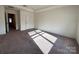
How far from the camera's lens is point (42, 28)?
821cm

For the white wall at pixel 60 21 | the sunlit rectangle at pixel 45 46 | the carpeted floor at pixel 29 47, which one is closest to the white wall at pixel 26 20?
the white wall at pixel 60 21

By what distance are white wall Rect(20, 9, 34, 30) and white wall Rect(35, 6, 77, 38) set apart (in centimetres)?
110

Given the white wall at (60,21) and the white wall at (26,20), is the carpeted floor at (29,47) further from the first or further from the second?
the white wall at (26,20)

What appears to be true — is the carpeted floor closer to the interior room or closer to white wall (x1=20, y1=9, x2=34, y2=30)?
the interior room

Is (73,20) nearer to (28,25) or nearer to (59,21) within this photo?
(59,21)

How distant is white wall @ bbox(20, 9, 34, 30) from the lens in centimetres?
755

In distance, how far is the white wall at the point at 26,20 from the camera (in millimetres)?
7546

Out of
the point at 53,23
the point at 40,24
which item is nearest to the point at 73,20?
the point at 53,23

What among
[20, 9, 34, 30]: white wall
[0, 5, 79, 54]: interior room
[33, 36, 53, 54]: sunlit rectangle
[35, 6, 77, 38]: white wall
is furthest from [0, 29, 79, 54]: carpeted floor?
[20, 9, 34, 30]: white wall

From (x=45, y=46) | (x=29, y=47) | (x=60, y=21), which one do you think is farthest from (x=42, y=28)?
(x=29, y=47)

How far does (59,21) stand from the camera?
6.04m
